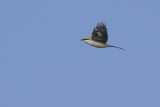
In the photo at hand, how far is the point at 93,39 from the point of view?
133 ft

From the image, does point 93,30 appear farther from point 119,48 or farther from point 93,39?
point 119,48

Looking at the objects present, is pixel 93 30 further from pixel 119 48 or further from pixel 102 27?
Answer: pixel 119 48

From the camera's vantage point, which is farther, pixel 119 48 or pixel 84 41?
pixel 84 41

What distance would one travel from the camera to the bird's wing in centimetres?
3981

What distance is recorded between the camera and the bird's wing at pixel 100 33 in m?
39.8

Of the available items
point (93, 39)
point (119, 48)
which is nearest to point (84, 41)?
point (93, 39)

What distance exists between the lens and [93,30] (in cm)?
4025

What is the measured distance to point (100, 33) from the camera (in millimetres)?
39969

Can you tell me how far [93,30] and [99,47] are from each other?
6.87 feet

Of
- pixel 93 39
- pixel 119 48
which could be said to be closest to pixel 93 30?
pixel 93 39

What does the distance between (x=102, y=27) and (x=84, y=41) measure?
11.1 ft

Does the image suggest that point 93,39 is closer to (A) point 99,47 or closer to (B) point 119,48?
(A) point 99,47

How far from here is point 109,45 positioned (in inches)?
1572

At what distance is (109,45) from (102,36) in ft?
4.26
